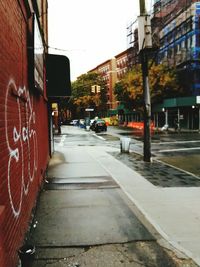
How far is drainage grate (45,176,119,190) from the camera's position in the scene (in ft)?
36.0

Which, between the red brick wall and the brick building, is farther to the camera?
the brick building

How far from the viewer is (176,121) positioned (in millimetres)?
48188

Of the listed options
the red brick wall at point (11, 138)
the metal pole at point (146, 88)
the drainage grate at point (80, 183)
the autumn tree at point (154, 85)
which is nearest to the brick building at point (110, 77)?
the autumn tree at point (154, 85)

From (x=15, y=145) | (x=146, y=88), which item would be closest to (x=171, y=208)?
(x=15, y=145)

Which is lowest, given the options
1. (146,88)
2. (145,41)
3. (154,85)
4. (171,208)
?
(171,208)

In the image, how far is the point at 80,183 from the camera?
1162 centimetres

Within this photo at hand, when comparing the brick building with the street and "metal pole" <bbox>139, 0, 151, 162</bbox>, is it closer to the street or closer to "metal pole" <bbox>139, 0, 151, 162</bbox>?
"metal pole" <bbox>139, 0, 151, 162</bbox>

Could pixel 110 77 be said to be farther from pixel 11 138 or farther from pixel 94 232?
pixel 11 138

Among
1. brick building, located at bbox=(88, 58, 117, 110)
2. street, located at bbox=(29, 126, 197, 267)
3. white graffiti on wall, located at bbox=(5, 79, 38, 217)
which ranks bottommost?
street, located at bbox=(29, 126, 197, 267)

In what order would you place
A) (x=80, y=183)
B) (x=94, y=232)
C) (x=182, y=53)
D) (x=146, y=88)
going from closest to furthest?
(x=94, y=232) < (x=80, y=183) < (x=146, y=88) < (x=182, y=53)

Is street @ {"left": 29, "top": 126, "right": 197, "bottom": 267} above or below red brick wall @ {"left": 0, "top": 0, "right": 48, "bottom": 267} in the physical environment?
below

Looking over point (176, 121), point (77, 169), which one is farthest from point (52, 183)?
point (176, 121)

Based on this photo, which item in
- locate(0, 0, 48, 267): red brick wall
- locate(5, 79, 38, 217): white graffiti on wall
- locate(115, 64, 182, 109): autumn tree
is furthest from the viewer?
locate(115, 64, 182, 109): autumn tree

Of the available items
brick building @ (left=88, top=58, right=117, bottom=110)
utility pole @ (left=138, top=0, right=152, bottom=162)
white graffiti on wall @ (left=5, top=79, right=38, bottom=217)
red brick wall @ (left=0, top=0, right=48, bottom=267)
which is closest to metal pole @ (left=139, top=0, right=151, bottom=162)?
utility pole @ (left=138, top=0, right=152, bottom=162)
